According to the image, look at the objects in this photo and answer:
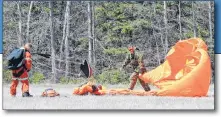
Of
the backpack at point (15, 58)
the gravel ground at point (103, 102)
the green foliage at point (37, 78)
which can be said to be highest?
the backpack at point (15, 58)

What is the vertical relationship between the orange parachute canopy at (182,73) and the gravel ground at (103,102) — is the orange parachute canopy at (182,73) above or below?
above

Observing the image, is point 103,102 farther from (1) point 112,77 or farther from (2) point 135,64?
(2) point 135,64

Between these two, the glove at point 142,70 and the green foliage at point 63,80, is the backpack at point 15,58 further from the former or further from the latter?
the glove at point 142,70

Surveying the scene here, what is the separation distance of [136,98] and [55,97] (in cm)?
93

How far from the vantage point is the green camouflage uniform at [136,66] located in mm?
7090

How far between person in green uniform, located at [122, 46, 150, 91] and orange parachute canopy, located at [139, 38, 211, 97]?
0.05 m

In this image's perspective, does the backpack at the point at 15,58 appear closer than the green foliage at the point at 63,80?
Yes

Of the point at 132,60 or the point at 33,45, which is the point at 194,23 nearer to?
the point at 132,60

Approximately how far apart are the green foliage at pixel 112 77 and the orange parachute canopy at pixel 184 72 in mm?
198

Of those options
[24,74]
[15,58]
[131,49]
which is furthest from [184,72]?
[15,58]

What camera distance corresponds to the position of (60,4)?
23.1 feet

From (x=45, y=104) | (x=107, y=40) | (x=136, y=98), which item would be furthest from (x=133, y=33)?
(x=45, y=104)

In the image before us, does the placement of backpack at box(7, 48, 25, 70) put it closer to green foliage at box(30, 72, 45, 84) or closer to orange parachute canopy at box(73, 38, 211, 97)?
green foliage at box(30, 72, 45, 84)

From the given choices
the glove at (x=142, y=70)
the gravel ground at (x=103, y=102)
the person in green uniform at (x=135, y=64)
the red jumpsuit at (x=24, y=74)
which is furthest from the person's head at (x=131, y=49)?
the red jumpsuit at (x=24, y=74)
